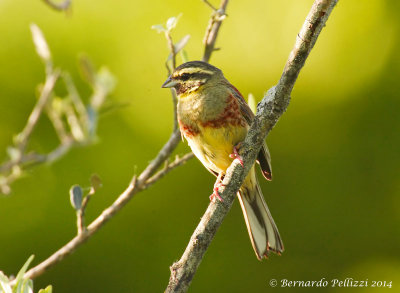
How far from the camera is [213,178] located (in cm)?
461

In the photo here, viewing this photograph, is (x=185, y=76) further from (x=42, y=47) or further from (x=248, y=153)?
(x=248, y=153)

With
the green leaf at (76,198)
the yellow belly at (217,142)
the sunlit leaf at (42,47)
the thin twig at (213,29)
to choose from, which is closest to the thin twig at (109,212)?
the green leaf at (76,198)

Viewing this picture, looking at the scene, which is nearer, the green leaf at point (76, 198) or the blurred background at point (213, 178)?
the green leaf at point (76, 198)

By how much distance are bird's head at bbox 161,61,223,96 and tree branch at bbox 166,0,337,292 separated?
3.94 feet

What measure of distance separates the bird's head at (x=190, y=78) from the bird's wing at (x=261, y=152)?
0.15m

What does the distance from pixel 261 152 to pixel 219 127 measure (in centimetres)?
29

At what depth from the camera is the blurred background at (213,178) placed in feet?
15.0

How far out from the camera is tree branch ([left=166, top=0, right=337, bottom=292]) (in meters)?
2.40

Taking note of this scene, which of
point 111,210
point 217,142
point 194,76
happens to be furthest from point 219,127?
point 111,210

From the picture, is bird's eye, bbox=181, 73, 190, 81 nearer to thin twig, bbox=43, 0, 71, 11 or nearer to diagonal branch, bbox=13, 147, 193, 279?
diagonal branch, bbox=13, 147, 193, 279
